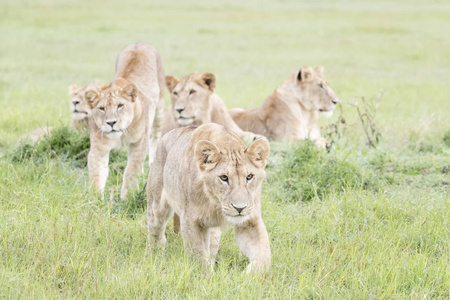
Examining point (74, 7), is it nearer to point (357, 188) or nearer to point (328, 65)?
point (328, 65)

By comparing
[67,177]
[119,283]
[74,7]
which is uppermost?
[119,283]

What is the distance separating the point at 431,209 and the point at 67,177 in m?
2.91

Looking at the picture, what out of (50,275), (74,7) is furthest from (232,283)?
(74,7)

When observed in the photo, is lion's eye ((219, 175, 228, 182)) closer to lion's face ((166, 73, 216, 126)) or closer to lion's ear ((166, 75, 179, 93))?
lion's face ((166, 73, 216, 126))

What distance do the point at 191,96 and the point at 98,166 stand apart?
1.83 m

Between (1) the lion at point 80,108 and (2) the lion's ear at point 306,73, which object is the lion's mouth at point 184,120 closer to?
(1) the lion at point 80,108

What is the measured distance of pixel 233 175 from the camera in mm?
3543

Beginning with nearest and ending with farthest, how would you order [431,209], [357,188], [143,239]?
1. [143,239]
2. [431,209]
3. [357,188]

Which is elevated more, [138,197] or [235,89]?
[138,197]

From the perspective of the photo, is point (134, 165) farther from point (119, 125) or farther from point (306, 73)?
point (306, 73)

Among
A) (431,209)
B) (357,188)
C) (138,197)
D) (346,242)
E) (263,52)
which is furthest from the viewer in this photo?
(263,52)

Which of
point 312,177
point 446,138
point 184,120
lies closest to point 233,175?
point 312,177

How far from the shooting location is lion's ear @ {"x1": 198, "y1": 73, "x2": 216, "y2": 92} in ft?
24.2

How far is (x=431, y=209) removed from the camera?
15.7ft
